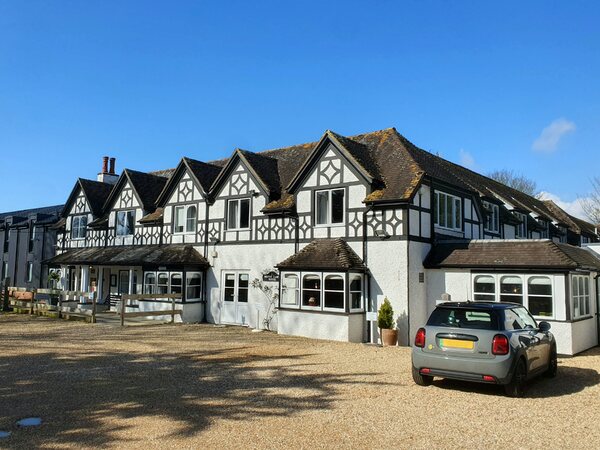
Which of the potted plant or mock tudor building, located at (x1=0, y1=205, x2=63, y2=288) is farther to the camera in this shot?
mock tudor building, located at (x1=0, y1=205, x2=63, y2=288)

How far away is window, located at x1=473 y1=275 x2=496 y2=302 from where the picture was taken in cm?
1664

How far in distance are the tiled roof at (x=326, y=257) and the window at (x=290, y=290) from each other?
22.5 inches

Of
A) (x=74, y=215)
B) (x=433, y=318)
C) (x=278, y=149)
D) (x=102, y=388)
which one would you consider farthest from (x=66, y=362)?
(x=74, y=215)

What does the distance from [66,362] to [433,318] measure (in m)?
9.29

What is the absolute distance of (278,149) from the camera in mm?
26062

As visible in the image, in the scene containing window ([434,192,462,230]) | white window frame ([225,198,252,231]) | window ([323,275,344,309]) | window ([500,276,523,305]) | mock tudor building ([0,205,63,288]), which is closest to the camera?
window ([500,276,523,305])

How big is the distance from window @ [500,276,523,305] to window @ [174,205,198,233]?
1487cm

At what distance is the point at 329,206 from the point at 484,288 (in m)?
6.60

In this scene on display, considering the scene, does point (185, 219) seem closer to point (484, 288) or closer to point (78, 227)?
point (78, 227)

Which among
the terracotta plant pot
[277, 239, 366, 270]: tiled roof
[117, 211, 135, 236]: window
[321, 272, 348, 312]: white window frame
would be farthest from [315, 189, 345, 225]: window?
[117, 211, 135, 236]: window

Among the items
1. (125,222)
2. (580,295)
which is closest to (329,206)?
(580,295)

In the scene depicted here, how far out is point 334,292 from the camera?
1784cm

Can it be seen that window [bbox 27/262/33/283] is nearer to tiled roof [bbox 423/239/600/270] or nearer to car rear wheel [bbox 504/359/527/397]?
tiled roof [bbox 423/239/600/270]

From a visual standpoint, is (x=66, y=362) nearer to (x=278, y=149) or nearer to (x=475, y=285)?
(x=475, y=285)
